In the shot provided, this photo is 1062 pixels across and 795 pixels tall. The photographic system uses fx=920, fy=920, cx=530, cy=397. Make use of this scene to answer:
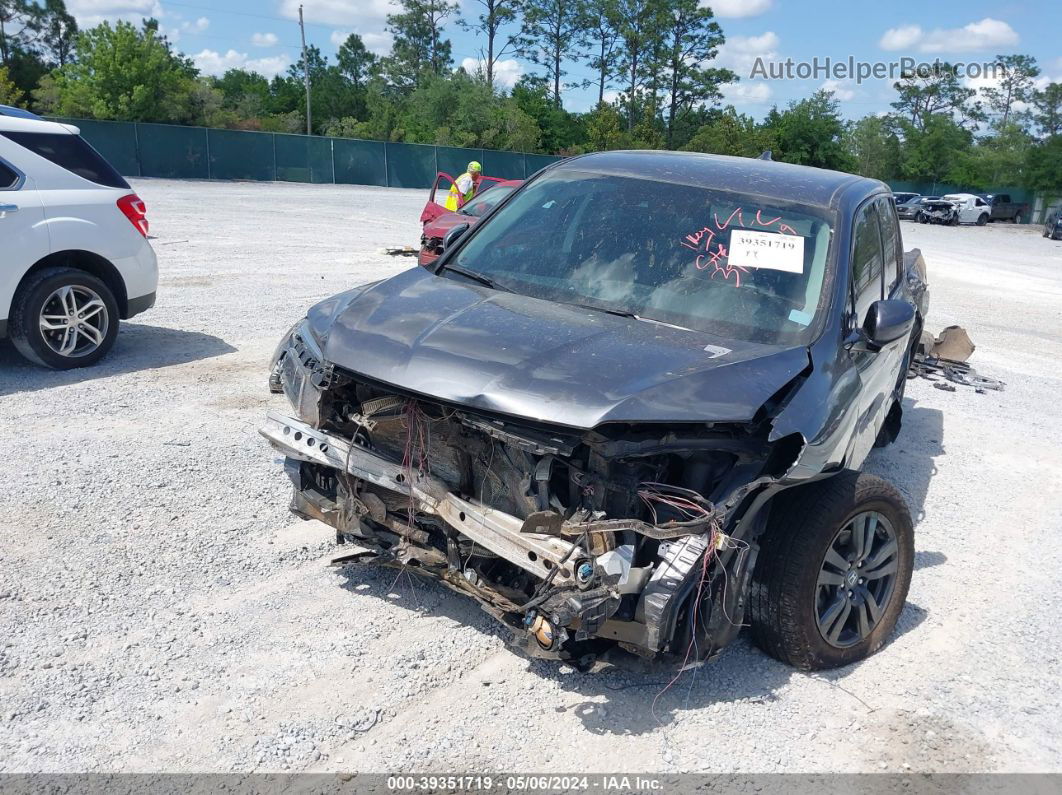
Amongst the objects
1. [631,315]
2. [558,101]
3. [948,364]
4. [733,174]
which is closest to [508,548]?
[631,315]

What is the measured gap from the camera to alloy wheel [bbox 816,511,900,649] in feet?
12.3

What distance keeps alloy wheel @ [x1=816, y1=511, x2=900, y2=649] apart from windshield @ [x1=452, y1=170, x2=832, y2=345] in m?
0.86

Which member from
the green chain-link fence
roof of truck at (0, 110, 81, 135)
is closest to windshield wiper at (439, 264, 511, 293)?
roof of truck at (0, 110, 81, 135)

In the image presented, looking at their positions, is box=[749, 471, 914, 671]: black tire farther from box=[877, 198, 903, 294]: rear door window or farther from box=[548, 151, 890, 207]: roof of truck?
box=[877, 198, 903, 294]: rear door window

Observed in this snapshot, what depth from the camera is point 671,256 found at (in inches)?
171

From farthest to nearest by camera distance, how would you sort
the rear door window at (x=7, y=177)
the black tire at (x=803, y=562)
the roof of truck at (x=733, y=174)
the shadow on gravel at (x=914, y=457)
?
the rear door window at (x=7, y=177) → the shadow on gravel at (x=914, y=457) → the roof of truck at (x=733, y=174) → the black tire at (x=803, y=562)

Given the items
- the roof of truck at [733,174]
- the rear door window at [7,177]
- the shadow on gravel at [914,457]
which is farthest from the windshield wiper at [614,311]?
the rear door window at [7,177]

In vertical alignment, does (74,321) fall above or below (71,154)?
below

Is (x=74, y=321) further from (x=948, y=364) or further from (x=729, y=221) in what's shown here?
(x=948, y=364)

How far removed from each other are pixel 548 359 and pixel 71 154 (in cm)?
575

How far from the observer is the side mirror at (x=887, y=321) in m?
4.05

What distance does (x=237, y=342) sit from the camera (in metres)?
8.55

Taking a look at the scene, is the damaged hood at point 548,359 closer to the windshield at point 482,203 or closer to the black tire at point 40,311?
the black tire at point 40,311

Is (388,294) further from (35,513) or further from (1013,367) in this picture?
(1013,367)
